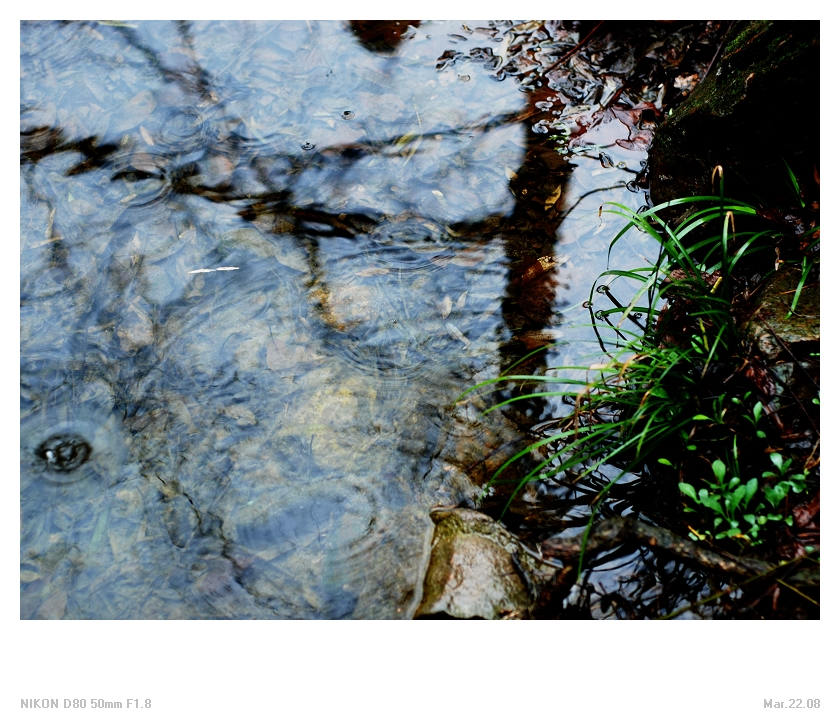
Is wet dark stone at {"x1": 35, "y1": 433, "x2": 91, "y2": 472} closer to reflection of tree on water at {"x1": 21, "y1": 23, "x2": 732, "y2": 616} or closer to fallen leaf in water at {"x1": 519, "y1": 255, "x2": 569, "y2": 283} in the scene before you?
reflection of tree on water at {"x1": 21, "y1": 23, "x2": 732, "y2": 616}

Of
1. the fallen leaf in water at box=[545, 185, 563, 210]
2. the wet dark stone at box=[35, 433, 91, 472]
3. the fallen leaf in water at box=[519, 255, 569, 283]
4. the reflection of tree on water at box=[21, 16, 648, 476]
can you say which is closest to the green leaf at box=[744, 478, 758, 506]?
the reflection of tree on water at box=[21, 16, 648, 476]

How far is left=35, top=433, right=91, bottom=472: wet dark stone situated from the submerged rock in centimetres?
128

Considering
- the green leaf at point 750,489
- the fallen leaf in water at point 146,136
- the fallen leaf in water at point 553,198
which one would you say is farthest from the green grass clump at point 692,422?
the fallen leaf in water at point 146,136

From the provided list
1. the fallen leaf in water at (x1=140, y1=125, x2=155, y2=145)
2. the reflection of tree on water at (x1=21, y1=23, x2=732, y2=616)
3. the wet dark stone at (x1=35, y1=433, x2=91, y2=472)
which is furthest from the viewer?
the fallen leaf in water at (x1=140, y1=125, x2=155, y2=145)

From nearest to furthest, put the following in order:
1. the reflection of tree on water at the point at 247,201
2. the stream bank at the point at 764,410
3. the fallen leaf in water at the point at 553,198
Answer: the stream bank at the point at 764,410
the reflection of tree on water at the point at 247,201
the fallen leaf in water at the point at 553,198

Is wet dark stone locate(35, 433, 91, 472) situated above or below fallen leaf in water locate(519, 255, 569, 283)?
below

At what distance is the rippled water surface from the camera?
207 cm

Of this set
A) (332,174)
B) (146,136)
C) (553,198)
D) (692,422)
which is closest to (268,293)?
(332,174)

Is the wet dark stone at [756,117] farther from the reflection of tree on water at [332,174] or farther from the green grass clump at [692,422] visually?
the reflection of tree on water at [332,174]

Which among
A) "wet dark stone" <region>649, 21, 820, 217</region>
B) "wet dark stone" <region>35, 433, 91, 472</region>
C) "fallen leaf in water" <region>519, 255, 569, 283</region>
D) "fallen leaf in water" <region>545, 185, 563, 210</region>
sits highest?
"wet dark stone" <region>649, 21, 820, 217</region>

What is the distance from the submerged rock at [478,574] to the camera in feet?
6.05

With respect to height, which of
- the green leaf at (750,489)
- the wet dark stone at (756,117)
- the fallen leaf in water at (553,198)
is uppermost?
the wet dark stone at (756,117)

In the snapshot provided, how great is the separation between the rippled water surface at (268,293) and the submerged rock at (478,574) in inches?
4.1
